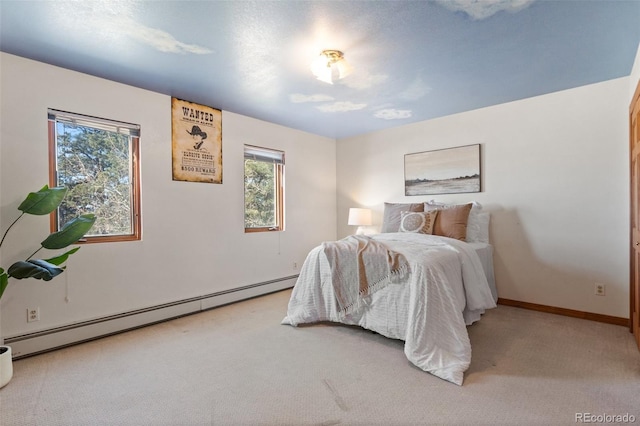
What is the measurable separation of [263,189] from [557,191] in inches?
132

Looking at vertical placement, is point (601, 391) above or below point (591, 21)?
below

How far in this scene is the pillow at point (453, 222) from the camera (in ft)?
10.8

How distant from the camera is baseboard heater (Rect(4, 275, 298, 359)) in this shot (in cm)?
236

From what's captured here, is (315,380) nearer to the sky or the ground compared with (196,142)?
nearer to the ground

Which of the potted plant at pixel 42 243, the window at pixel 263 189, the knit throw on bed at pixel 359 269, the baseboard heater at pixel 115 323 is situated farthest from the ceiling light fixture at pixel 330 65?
the baseboard heater at pixel 115 323

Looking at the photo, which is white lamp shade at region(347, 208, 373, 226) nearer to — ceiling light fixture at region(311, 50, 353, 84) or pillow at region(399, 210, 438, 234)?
pillow at region(399, 210, 438, 234)

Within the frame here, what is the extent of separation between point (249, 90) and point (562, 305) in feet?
12.5

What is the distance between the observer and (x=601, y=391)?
71.3 inches

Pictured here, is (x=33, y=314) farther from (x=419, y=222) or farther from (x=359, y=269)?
(x=419, y=222)

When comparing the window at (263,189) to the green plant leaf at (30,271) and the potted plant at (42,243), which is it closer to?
the potted plant at (42,243)

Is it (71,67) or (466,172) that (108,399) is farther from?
(466,172)

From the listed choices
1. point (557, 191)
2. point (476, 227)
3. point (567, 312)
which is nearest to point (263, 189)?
point (476, 227)

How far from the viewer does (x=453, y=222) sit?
3.34 meters

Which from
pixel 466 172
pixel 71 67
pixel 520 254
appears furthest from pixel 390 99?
pixel 71 67
